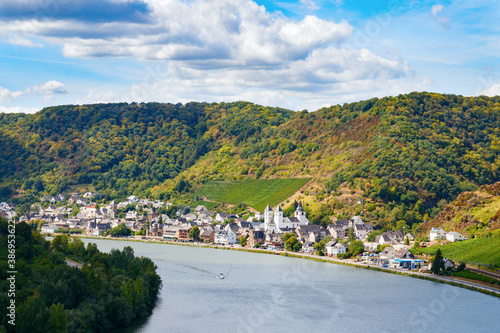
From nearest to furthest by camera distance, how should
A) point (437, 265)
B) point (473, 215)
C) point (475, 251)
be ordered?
1. point (437, 265)
2. point (475, 251)
3. point (473, 215)

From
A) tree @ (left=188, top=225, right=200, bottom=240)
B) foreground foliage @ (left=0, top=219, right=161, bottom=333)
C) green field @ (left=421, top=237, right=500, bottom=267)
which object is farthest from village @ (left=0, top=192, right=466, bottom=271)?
foreground foliage @ (left=0, top=219, right=161, bottom=333)

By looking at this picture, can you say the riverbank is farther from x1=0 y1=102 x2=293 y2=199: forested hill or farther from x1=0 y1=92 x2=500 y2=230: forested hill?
x1=0 y1=102 x2=293 y2=199: forested hill

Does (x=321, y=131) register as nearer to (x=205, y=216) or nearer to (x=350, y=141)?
(x=350, y=141)

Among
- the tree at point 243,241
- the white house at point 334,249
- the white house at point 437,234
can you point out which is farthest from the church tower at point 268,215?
the white house at point 437,234

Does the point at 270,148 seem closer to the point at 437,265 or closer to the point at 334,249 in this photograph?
the point at 334,249

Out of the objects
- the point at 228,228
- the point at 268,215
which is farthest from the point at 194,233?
the point at 268,215

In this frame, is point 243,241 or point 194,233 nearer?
point 243,241
